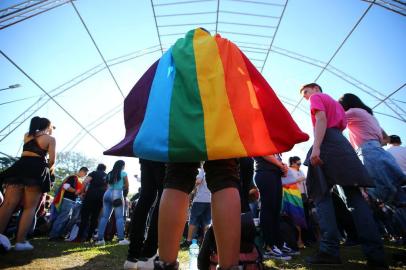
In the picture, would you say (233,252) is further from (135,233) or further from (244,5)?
(244,5)

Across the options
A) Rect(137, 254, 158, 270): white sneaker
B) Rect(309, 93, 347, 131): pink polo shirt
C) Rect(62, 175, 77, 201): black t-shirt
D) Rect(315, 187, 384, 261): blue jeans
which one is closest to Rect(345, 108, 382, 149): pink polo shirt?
Rect(309, 93, 347, 131): pink polo shirt

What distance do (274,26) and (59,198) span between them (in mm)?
6465

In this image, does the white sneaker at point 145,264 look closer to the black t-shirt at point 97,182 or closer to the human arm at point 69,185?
the black t-shirt at point 97,182

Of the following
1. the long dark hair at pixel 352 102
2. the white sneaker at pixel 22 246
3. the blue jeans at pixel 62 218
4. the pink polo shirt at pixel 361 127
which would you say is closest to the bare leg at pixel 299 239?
the pink polo shirt at pixel 361 127

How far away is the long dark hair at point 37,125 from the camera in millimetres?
3334

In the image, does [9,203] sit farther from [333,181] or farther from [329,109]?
[329,109]

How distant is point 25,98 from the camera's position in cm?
688

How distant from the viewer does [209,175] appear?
1.35 m

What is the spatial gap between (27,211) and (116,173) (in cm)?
226

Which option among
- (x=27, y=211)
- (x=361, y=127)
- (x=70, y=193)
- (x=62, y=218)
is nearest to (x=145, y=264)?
(x=27, y=211)

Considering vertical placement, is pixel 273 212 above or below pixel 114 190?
below

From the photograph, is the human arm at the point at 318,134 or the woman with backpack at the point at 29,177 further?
the woman with backpack at the point at 29,177

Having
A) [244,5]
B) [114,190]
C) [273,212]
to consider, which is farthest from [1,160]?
[273,212]

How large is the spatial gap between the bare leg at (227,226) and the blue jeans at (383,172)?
2.07m
